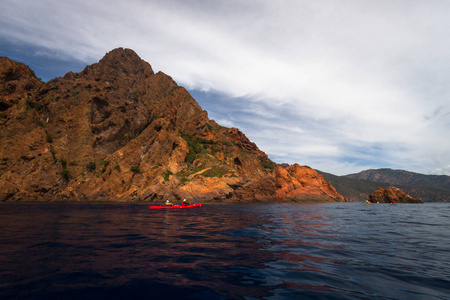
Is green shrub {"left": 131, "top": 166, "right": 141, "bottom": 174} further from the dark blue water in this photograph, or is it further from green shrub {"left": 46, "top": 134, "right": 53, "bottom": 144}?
the dark blue water

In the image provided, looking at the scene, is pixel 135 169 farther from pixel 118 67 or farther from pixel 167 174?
pixel 118 67

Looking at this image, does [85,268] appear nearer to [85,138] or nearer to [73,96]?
[85,138]

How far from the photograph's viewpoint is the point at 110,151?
278ft

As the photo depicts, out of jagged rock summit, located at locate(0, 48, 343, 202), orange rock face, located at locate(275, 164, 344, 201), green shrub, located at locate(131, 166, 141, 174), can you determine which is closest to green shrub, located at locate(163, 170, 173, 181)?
jagged rock summit, located at locate(0, 48, 343, 202)

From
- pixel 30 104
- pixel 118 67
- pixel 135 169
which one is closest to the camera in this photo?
pixel 135 169

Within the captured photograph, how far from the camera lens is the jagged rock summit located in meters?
66.1

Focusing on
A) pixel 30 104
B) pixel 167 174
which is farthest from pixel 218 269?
pixel 30 104

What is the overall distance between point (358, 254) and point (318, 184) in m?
88.2

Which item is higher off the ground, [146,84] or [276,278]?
[146,84]

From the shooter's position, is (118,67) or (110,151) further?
(118,67)

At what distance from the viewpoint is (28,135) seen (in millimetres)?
71438

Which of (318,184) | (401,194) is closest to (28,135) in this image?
(318,184)

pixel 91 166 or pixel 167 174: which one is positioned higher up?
pixel 91 166

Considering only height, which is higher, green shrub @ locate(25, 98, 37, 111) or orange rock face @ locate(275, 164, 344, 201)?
green shrub @ locate(25, 98, 37, 111)
